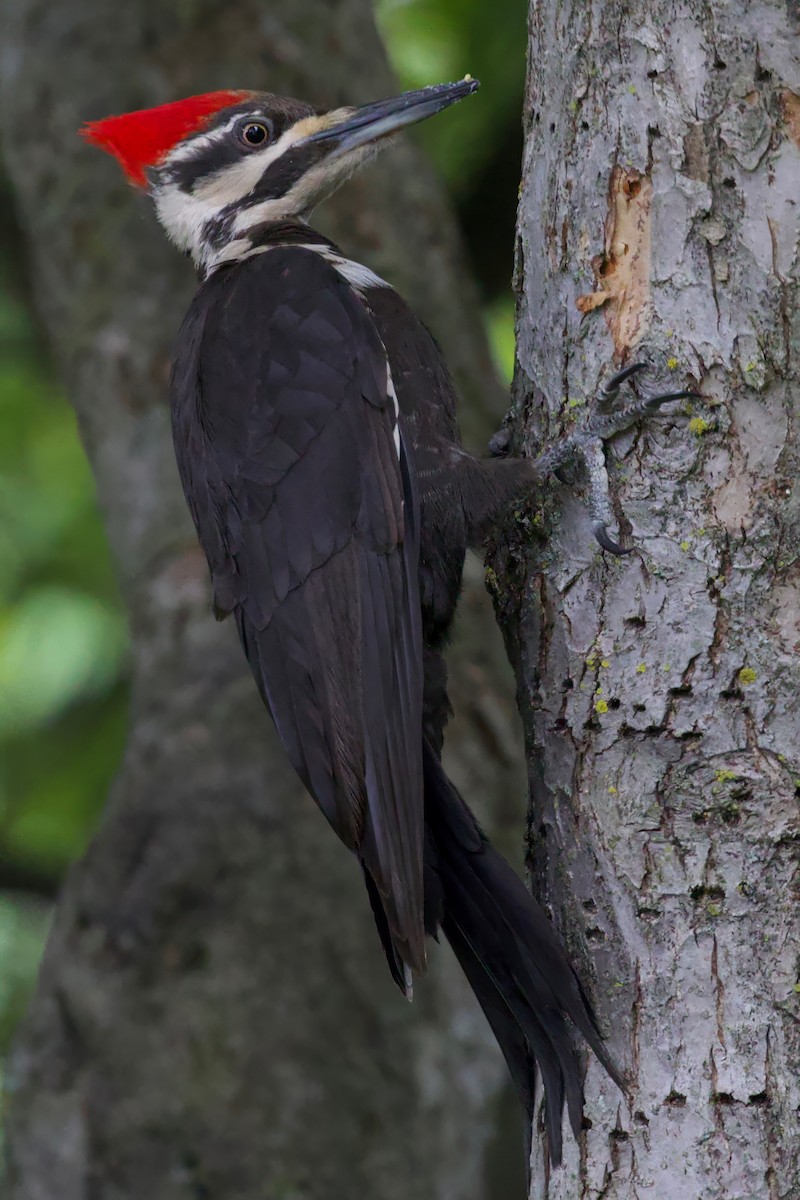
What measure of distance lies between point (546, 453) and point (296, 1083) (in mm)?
1748

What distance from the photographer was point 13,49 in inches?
163

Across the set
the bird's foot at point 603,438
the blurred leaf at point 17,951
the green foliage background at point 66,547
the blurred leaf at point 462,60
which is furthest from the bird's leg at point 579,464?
the blurred leaf at point 17,951

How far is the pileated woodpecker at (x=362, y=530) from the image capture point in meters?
1.98

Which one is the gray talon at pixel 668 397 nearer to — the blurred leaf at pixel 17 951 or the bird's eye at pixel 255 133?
the bird's eye at pixel 255 133

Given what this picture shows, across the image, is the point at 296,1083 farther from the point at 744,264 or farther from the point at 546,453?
the point at 744,264

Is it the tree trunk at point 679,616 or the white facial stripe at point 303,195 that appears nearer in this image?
the tree trunk at point 679,616

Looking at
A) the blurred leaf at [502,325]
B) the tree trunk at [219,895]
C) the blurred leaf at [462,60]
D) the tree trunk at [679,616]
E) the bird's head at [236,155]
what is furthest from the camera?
the blurred leaf at [502,325]

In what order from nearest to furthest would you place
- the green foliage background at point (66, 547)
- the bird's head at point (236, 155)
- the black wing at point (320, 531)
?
the black wing at point (320, 531) → the bird's head at point (236, 155) → the green foliage background at point (66, 547)

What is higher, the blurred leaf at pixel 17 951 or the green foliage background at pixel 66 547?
the green foliage background at pixel 66 547

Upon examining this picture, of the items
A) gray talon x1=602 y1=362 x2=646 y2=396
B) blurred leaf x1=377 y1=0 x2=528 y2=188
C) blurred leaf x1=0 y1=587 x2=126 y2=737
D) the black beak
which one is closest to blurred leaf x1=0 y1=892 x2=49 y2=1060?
blurred leaf x1=0 y1=587 x2=126 y2=737

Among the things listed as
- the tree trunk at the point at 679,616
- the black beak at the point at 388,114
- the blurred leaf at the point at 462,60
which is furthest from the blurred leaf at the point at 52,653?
the tree trunk at the point at 679,616

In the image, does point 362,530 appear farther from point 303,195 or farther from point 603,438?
point 303,195

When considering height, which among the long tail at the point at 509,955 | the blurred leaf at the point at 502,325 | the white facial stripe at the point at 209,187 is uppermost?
the blurred leaf at the point at 502,325

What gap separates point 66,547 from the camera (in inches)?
182
